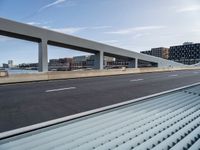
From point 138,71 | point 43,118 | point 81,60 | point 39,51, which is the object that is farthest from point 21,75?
point 81,60

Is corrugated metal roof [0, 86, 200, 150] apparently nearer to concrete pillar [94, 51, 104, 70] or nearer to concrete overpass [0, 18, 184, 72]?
concrete overpass [0, 18, 184, 72]

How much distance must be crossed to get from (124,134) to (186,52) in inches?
6422

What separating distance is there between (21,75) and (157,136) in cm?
1758

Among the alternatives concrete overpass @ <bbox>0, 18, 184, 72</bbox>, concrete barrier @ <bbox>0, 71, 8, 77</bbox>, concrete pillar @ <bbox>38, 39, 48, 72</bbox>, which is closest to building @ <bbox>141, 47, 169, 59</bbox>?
concrete overpass @ <bbox>0, 18, 184, 72</bbox>

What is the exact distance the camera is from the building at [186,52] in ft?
497

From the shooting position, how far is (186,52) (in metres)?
156

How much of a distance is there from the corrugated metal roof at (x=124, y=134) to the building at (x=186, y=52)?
150 meters

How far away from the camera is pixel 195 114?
548 centimetres

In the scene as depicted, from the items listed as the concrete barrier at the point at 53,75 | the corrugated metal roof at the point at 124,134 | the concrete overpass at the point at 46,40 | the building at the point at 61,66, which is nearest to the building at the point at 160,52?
the building at the point at 61,66

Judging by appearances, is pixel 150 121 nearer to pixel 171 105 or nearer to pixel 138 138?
pixel 138 138

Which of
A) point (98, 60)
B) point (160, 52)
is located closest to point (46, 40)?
point (98, 60)

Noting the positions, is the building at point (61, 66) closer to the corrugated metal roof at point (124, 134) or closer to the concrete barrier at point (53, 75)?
the concrete barrier at point (53, 75)

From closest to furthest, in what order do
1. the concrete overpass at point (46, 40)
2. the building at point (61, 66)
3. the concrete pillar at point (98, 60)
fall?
the concrete overpass at point (46, 40) → the concrete pillar at point (98, 60) → the building at point (61, 66)

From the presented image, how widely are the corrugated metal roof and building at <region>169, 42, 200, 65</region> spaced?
492 feet
